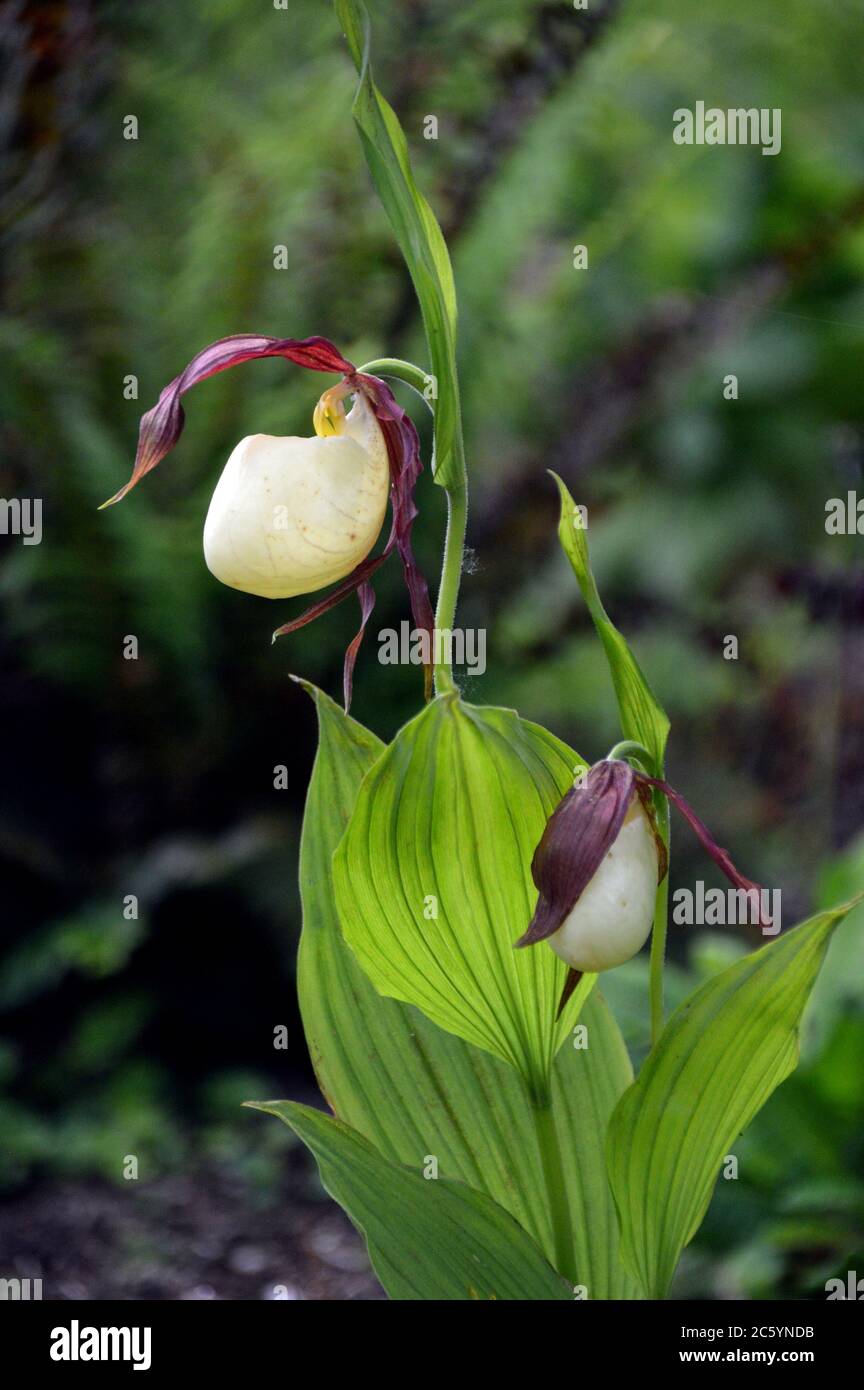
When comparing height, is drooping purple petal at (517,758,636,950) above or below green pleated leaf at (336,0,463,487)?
below

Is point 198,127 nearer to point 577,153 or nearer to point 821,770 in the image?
point 577,153

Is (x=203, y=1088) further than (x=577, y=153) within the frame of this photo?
No

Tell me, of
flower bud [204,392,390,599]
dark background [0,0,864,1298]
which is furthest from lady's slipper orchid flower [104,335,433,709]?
dark background [0,0,864,1298]

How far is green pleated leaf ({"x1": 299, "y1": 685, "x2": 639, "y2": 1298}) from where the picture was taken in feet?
1.69

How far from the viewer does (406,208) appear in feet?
1.31

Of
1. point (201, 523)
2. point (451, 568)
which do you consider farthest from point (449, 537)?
point (201, 523)

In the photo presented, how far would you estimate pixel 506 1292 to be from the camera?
1.60 ft

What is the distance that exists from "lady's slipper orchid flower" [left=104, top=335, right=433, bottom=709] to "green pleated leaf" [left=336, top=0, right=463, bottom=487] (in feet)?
0.13

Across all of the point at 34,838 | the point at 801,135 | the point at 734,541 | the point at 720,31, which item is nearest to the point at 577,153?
the point at 720,31

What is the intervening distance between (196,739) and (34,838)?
0.20m

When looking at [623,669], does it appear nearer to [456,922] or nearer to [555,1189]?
[456,922]

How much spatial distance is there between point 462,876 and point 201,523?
876 millimetres

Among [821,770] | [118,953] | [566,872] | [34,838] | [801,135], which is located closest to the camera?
[566,872]

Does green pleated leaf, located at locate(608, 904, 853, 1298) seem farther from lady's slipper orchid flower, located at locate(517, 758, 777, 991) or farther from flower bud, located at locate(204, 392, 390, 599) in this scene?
flower bud, located at locate(204, 392, 390, 599)
